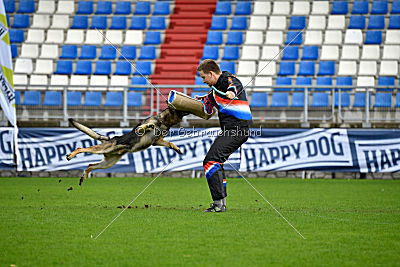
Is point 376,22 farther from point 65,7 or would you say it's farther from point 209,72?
point 209,72

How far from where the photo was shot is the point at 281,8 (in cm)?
2575

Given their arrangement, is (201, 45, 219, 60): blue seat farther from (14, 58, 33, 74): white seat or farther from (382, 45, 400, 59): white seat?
(14, 58, 33, 74): white seat

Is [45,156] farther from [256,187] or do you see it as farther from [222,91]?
[222,91]

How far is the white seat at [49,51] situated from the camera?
24453mm

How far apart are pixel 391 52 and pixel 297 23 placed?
12.6 feet

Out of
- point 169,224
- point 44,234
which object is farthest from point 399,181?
point 44,234

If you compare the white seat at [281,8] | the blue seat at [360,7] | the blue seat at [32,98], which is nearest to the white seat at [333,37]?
the blue seat at [360,7]

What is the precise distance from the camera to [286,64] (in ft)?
75.8

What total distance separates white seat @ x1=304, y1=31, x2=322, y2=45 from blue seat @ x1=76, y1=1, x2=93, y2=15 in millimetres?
9150

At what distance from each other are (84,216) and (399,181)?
1097cm

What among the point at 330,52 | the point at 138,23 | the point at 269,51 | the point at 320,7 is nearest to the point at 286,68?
the point at 269,51

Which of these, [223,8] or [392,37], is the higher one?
[223,8]

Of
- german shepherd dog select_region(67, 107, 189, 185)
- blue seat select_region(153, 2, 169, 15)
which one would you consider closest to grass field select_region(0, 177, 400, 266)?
german shepherd dog select_region(67, 107, 189, 185)

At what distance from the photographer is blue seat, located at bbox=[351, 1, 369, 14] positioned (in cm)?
2520
